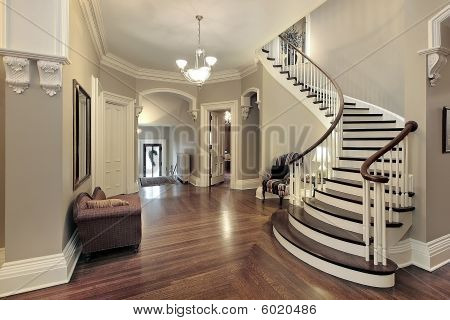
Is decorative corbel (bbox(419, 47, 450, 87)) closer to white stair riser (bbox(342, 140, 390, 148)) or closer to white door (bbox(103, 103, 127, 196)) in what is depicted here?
white stair riser (bbox(342, 140, 390, 148))

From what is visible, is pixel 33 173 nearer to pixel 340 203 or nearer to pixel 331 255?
pixel 331 255

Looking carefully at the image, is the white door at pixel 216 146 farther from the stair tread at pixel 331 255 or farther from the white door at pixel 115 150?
the stair tread at pixel 331 255

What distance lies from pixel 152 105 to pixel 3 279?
6687 mm

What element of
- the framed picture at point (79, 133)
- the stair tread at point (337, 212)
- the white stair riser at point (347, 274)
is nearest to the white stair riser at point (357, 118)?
the stair tread at point (337, 212)

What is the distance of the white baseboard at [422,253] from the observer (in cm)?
244

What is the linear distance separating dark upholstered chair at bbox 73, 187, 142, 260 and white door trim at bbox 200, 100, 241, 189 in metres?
3.97

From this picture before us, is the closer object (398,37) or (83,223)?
(83,223)

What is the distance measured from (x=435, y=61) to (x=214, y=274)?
301 cm

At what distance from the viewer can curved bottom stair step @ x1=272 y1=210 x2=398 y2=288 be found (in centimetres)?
207

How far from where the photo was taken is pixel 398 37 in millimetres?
4625

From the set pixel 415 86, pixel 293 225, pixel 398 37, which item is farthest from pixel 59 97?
pixel 398 37

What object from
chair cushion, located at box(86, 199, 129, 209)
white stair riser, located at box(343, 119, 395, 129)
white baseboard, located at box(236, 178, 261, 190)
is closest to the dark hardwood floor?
chair cushion, located at box(86, 199, 129, 209)

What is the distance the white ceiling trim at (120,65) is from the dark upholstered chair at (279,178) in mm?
2326

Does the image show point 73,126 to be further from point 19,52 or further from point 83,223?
point 83,223
